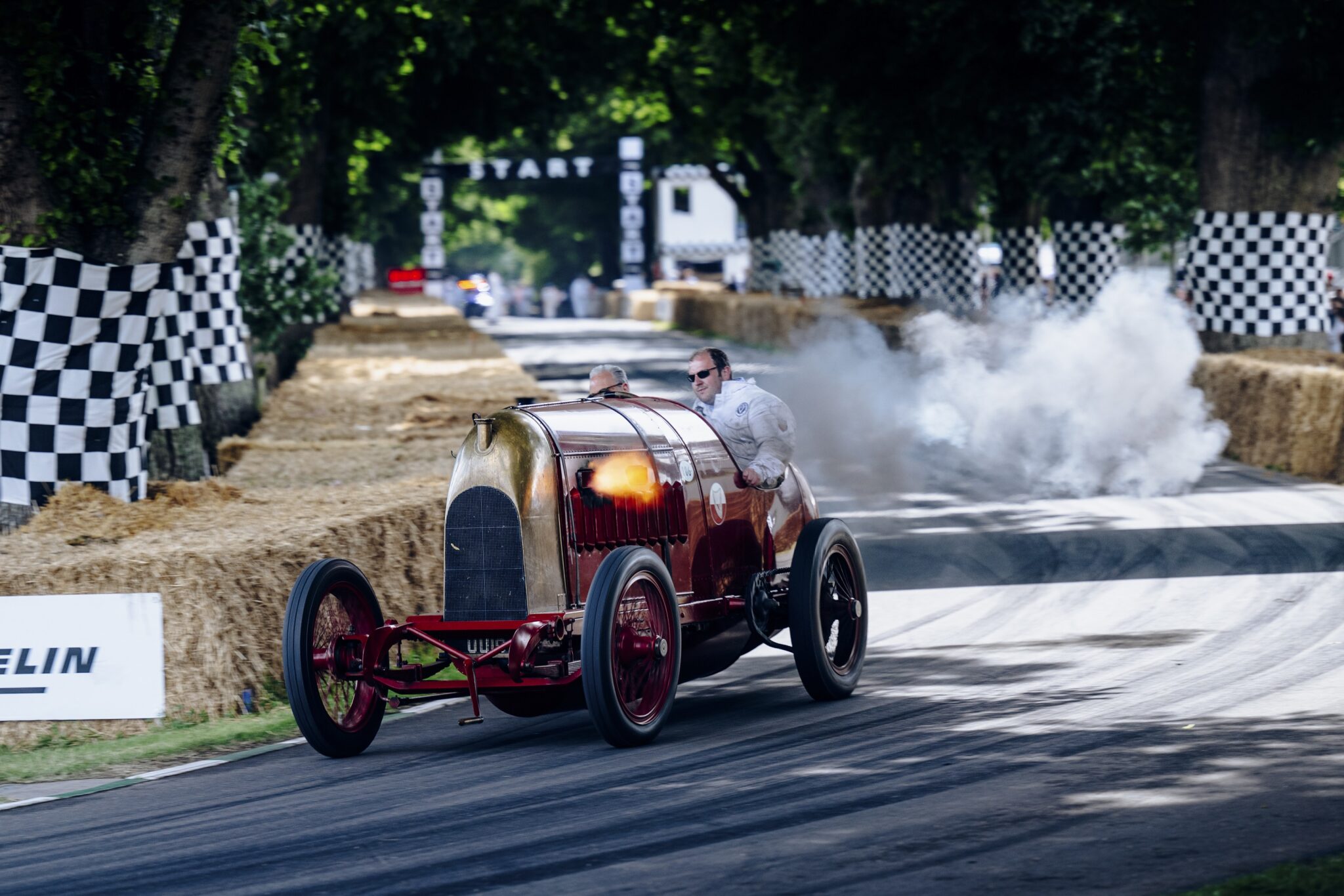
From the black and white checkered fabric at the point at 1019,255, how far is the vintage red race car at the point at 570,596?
2503 cm

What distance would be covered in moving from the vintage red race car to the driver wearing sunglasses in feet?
0.96

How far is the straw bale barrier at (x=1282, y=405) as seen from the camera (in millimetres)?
16578

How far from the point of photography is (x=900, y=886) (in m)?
5.31

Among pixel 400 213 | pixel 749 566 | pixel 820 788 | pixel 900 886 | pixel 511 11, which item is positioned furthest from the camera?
pixel 400 213

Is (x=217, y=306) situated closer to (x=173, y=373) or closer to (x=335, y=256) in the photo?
(x=173, y=373)

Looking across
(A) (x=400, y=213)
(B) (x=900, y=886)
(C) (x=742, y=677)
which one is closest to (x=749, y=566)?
(C) (x=742, y=677)

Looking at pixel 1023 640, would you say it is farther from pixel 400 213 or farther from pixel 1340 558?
pixel 400 213

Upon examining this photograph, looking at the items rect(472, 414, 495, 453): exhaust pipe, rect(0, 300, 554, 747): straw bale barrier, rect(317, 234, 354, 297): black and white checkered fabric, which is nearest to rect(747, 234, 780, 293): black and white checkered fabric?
rect(317, 234, 354, 297): black and white checkered fabric

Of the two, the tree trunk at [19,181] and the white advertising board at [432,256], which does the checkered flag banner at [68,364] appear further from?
the white advertising board at [432,256]

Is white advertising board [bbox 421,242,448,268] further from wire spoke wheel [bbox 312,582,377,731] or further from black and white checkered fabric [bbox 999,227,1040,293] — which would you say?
wire spoke wheel [bbox 312,582,377,731]

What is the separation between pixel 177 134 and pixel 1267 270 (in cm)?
1444

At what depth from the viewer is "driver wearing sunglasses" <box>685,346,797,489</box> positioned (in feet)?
29.1

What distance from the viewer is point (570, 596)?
7691mm

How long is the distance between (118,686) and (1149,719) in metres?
4.83
